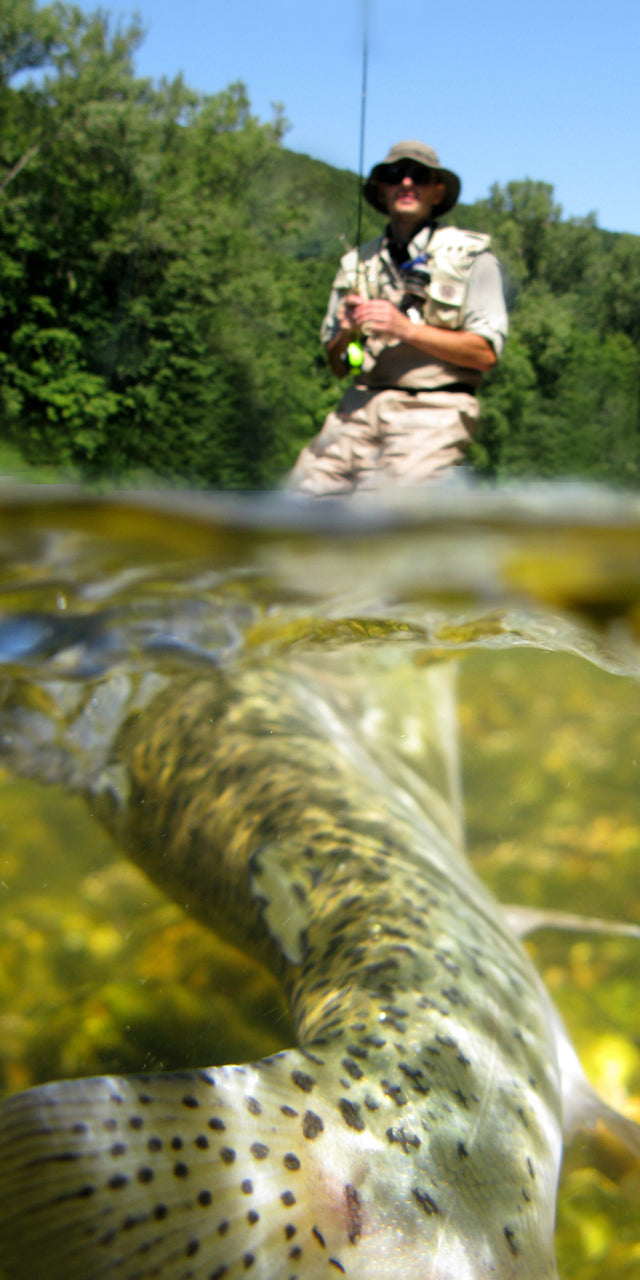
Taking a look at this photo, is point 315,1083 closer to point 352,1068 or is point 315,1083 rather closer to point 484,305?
point 352,1068

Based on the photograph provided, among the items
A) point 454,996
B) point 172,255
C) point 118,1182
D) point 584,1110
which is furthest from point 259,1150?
point 172,255

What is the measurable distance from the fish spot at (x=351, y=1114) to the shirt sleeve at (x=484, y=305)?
135 inches

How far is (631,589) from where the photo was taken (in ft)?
10.3

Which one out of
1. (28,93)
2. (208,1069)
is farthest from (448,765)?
(28,93)

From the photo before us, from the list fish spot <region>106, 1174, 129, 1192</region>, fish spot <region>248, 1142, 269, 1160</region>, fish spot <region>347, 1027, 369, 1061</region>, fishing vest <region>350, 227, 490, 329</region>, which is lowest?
fish spot <region>106, 1174, 129, 1192</region>

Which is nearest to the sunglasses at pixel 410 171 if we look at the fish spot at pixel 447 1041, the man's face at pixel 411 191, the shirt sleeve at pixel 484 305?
the man's face at pixel 411 191

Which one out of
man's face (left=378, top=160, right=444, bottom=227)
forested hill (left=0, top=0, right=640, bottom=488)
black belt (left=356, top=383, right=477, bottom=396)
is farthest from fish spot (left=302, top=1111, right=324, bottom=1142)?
forested hill (left=0, top=0, right=640, bottom=488)

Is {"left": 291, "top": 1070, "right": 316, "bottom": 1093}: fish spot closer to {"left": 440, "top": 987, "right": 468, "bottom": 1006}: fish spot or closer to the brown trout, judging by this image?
the brown trout

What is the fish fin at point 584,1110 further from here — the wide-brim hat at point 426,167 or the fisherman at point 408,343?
the wide-brim hat at point 426,167

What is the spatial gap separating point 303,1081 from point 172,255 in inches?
490

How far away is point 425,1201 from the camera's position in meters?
1.75

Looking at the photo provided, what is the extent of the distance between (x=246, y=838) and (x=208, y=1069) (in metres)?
1.05

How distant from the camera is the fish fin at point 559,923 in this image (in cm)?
311

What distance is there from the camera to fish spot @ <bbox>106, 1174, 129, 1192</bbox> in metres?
1.65
